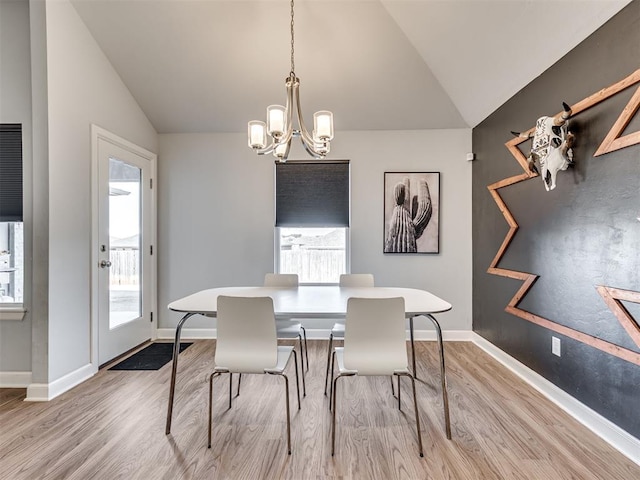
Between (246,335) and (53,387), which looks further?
(53,387)

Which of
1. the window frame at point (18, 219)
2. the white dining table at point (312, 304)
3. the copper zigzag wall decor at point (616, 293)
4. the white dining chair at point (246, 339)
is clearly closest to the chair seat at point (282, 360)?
the white dining chair at point (246, 339)

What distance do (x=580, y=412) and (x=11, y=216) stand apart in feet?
14.6

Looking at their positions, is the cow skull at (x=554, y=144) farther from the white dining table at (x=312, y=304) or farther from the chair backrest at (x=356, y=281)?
the chair backrest at (x=356, y=281)

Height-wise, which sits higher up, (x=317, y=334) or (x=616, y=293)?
(x=616, y=293)

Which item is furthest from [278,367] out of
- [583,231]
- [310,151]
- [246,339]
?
[583,231]

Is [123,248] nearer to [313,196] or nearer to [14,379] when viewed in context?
[14,379]

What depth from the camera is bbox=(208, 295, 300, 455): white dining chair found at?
178 cm

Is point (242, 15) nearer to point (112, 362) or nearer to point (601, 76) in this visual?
point (601, 76)

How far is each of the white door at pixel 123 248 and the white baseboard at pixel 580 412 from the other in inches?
145

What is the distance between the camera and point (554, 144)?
213cm

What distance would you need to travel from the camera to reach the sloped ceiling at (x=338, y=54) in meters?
2.45

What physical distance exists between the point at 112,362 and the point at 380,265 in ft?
9.54

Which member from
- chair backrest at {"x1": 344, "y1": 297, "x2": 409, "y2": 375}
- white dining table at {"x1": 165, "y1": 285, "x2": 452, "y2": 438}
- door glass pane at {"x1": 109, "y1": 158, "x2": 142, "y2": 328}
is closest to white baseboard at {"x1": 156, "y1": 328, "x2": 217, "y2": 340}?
door glass pane at {"x1": 109, "y1": 158, "x2": 142, "y2": 328}

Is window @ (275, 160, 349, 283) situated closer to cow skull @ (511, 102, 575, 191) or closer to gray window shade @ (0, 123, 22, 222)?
cow skull @ (511, 102, 575, 191)
